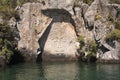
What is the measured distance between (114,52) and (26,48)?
14.8 meters

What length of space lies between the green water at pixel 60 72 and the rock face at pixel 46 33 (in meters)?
4.23

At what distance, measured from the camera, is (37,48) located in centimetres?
5419

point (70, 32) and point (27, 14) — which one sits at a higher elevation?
point (27, 14)

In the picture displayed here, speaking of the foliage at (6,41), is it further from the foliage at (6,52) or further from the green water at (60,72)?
the green water at (60,72)

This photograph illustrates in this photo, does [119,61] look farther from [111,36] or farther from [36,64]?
[36,64]

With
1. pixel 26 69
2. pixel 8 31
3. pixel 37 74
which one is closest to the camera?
pixel 37 74

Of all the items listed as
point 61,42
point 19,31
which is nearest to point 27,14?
point 19,31

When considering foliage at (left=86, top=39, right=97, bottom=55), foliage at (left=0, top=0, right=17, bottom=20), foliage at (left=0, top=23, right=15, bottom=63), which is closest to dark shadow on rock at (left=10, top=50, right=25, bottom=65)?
foliage at (left=0, top=23, right=15, bottom=63)

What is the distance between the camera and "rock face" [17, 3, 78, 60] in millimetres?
54469

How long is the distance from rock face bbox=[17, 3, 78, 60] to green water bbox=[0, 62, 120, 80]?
13.9 feet

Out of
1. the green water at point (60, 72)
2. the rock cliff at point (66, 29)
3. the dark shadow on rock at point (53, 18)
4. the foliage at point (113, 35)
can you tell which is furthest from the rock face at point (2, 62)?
the foliage at point (113, 35)

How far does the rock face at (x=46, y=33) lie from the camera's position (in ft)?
179

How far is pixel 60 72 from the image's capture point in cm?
4347

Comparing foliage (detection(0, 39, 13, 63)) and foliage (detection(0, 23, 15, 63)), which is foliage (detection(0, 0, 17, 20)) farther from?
foliage (detection(0, 39, 13, 63))
